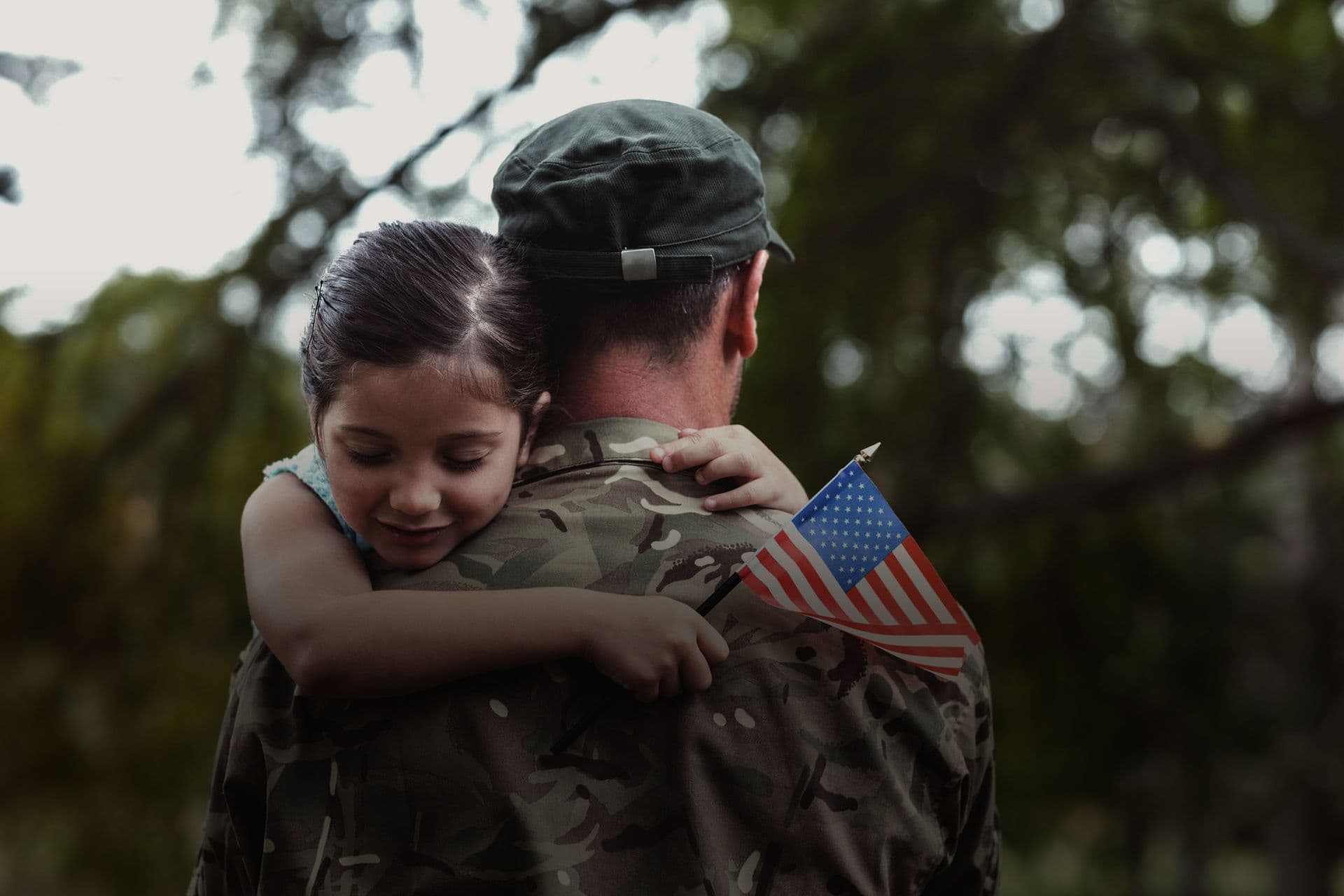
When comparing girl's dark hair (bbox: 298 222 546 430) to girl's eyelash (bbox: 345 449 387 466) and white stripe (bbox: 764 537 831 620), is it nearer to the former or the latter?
girl's eyelash (bbox: 345 449 387 466)

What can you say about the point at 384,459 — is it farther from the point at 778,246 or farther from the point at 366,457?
the point at 778,246

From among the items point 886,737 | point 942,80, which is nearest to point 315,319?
point 886,737

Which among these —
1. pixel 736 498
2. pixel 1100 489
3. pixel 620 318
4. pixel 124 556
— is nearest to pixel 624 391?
pixel 620 318

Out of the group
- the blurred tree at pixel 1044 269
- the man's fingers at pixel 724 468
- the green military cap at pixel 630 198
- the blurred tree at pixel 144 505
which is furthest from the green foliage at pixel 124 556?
the man's fingers at pixel 724 468

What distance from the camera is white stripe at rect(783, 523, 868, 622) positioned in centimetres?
150

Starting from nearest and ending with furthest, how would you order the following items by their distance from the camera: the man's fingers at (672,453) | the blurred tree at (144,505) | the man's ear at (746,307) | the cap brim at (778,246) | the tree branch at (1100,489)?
the man's fingers at (672,453), the man's ear at (746,307), the cap brim at (778,246), the blurred tree at (144,505), the tree branch at (1100,489)

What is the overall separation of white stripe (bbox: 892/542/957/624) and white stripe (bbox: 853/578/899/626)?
0.05 metres

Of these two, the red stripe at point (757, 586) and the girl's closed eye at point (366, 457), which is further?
the girl's closed eye at point (366, 457)

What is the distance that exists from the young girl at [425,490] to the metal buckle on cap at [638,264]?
0.46 feet

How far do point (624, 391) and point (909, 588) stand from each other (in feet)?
1.50

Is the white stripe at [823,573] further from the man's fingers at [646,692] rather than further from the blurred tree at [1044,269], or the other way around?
the blurred tree at [1044,269]

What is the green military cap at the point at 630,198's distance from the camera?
1.67 meters

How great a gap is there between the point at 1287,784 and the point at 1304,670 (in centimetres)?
75

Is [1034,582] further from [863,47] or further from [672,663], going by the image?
[672,663]
